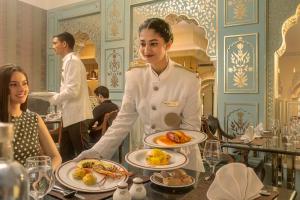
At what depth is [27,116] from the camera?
1.89m

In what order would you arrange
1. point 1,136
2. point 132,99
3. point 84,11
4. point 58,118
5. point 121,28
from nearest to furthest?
point 1,136 < point 132,99 < point 58,118 < point 121,28 < point 84,11

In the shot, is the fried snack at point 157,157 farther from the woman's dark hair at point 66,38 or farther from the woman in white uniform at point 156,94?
the woman's dark hair at point 66,38

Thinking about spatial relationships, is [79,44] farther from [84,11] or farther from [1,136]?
[1,136]

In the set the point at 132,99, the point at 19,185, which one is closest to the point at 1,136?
the point at 19,185

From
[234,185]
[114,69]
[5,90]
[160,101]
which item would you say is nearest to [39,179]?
[234,185]

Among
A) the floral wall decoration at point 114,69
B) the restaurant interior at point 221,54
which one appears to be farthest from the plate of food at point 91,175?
the floral wall decoration at point 114,69

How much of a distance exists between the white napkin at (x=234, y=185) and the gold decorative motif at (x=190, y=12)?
371 cm

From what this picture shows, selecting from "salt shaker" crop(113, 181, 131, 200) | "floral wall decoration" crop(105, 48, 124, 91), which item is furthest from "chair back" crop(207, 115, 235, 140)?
"salt shaker" crop(113, 181, 131, 200)

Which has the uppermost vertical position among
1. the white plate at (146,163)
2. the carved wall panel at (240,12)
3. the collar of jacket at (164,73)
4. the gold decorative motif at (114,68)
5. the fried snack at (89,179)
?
the carved wall panel at (240,12)

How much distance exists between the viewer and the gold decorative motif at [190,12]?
4531 millimetres

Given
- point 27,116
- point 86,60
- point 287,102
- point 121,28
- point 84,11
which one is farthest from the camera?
point 86,60

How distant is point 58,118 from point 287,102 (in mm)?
3827

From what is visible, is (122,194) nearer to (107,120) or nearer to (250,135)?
(250,135)

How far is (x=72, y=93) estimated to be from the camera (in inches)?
133
